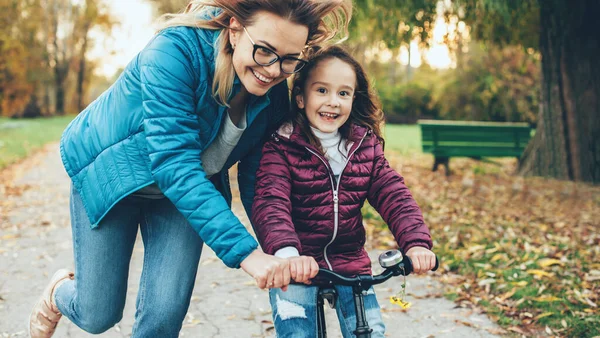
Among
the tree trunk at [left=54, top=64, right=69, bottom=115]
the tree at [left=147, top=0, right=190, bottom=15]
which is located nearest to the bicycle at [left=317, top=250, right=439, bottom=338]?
the tree at [left=147, top=0, right=190, bottom=15]

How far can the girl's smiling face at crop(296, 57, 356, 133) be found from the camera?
265 centimetres

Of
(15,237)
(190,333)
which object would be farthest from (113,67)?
(190,333)

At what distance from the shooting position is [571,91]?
30.0ft

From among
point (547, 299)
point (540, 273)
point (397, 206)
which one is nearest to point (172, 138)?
point (397, 206)

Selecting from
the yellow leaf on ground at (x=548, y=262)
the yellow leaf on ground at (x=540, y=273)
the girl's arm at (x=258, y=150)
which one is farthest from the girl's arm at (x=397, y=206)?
the yellow leaf on ground at (x=548, y=262)

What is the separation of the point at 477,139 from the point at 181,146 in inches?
371

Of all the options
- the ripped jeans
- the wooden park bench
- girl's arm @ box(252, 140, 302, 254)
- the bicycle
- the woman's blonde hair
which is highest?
the woman's blonde hair

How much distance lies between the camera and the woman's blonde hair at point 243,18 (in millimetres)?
2312

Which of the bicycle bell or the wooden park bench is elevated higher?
the bicycle bell

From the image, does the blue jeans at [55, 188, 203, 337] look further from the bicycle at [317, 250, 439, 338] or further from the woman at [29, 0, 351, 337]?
the bicycle at [317, 250, 439, 338]

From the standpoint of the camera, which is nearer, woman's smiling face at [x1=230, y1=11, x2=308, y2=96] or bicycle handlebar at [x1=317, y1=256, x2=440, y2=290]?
bicycle handlebar at [x1=317, y1=256, x2=440, y2=290]

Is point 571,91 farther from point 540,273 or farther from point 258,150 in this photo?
point 258,150

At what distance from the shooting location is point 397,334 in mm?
3996

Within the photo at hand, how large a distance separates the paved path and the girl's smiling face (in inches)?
70.6
